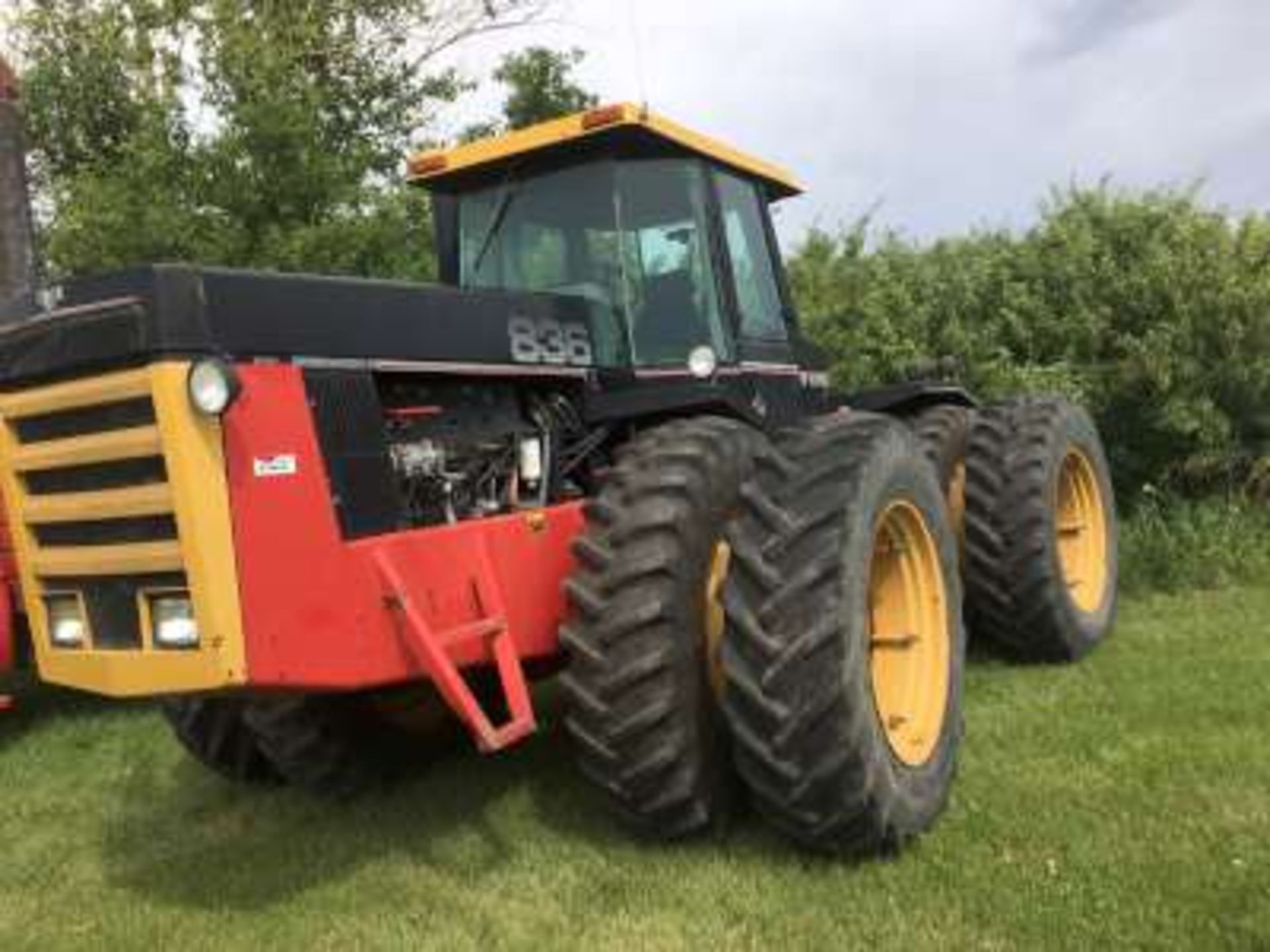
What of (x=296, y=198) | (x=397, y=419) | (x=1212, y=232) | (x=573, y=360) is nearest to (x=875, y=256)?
(x=1212, y=232)

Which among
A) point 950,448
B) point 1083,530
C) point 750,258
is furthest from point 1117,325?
point 750,258

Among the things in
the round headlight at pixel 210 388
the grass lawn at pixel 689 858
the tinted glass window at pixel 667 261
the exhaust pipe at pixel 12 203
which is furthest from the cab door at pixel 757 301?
the exhaust pipe at pixel 12 203

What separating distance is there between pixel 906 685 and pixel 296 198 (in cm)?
869

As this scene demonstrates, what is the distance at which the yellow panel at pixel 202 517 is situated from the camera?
414 centimetres

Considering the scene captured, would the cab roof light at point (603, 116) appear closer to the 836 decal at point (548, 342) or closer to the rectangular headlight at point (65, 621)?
the 836 decal at point (548, 342)

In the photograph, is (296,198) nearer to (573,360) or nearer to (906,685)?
(573,360)

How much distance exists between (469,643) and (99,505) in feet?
3.81

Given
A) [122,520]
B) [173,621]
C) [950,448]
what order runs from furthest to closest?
[950,448] < [122,520] < [173,621]

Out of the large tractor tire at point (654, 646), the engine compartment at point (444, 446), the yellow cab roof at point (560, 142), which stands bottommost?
the large tractor tire at point (654, 646)

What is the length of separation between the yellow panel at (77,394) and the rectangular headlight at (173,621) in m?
0.57

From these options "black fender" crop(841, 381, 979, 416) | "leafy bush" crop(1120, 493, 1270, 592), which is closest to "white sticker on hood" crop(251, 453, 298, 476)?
"black fender" crop(841, 381, 979, 416)

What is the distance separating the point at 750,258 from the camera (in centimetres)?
679

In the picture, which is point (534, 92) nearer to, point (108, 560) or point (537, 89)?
point (537, 89)

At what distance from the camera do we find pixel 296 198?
12.7m
